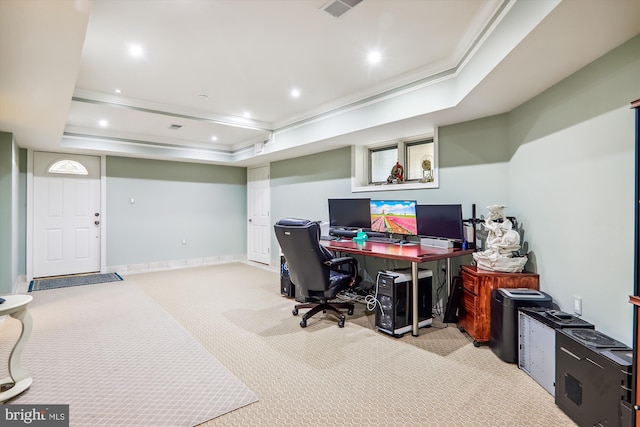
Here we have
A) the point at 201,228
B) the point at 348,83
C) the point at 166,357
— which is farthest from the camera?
the point at 201,228

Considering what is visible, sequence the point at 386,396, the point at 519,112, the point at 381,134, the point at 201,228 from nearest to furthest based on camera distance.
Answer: the point at 386,396
the point at 519,112
the point at 381,134
the point at 201,228

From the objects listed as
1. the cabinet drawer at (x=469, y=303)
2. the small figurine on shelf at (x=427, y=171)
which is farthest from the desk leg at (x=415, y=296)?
the small figurine on shelf at (x=427, y=171)

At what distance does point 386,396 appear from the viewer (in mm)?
2049

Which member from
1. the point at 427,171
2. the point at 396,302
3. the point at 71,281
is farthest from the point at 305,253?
the point at 71,281

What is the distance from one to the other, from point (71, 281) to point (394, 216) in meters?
5.22

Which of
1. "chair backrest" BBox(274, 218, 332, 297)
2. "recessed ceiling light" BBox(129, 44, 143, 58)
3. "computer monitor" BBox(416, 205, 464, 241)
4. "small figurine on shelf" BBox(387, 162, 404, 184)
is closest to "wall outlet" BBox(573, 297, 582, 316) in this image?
"computer monitor" BBox(416, 205, 464, 241)

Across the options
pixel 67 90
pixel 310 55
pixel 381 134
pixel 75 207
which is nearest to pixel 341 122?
pixel 381 134

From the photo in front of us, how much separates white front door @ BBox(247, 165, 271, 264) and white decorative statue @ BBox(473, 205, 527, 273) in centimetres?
450

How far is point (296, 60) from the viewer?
2.99m

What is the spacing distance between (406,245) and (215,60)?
2.70 meters

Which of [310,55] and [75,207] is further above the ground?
[310,55]

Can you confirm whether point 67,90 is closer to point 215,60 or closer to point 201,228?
point 215,60

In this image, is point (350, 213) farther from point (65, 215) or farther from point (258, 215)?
point (65, 215)

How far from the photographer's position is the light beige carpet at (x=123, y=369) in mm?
1921
